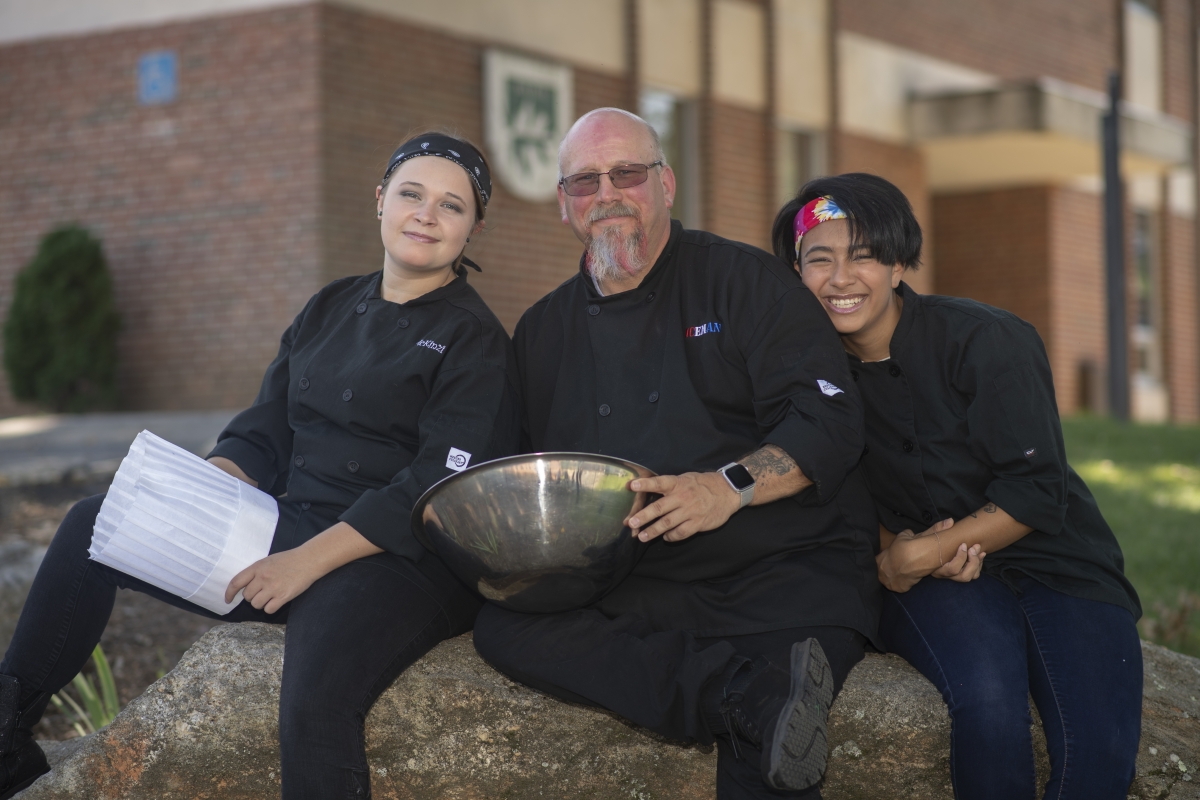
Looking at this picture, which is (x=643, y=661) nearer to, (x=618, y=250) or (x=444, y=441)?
(x=444, y=441)

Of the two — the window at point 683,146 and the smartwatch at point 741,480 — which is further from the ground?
the window at point 683,146

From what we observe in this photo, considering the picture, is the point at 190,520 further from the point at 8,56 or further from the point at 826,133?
the point at 826,133

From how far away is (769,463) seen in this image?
278 cm

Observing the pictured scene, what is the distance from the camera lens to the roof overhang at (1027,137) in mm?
13109

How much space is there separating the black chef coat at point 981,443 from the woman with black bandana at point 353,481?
97 centimetres

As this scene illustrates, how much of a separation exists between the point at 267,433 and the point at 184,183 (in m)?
7.05

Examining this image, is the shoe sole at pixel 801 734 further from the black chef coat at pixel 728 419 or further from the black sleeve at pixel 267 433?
the black sleeve at pixel 267 433

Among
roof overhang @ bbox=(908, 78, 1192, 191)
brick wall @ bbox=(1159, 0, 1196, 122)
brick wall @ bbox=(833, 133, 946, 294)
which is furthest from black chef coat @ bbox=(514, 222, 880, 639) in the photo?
brick wall @ bbox=(1159, 0, 1196, 122)

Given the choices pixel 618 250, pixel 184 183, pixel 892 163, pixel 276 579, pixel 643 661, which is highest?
pixel 892 163

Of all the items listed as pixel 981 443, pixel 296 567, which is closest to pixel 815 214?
pixel 981 443

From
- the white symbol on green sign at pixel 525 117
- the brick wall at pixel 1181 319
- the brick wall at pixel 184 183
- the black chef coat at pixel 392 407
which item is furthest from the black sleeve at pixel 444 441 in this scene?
the brick wall at pixel 1181 319

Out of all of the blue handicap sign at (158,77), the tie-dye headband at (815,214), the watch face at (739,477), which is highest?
the blue handicap sign at (158,77)

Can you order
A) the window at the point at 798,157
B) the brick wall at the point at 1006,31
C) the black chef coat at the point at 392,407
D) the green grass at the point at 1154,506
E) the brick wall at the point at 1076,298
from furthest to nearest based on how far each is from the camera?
the brick wall at the point at 1076,298 < the brick wall at the point at 1006,31 < the window at the point at 798,157 < the green grass at the point at 1154,506 < the black chef coat at the point at 392,407

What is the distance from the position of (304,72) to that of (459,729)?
7391mm
